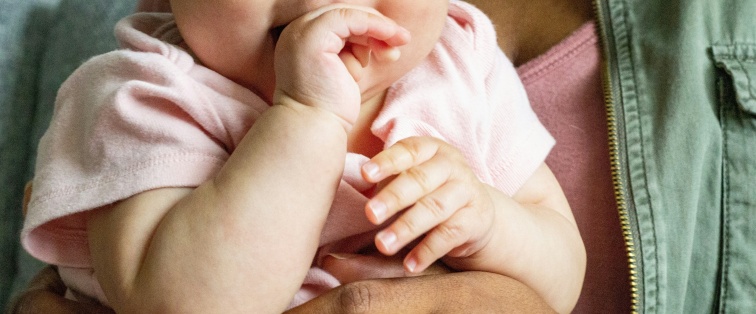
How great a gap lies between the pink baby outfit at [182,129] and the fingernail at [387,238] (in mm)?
140

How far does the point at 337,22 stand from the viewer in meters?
0.66

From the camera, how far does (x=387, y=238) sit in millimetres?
623

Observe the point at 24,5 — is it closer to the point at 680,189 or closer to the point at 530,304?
the point at 530,304

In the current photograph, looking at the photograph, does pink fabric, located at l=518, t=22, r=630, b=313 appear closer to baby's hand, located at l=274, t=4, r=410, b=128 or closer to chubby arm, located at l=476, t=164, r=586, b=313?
chubby arm, located at l=476, t=164, r=586, b=313

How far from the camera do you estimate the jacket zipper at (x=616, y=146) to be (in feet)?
3.31

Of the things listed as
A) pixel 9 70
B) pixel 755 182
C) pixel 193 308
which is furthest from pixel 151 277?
pixel 755 182

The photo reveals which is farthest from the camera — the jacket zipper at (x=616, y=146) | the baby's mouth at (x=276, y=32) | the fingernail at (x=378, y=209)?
the jacket zipper at (x=616, y=146)

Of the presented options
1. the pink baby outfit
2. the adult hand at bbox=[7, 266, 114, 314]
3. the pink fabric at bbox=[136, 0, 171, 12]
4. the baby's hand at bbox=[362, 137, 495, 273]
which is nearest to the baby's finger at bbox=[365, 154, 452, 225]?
the baby's hand at bbox=[362, 137, 495, 273]

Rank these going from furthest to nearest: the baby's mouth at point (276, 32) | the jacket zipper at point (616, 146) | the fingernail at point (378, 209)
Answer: the jacket zipper at point (616, 146) → the baby's mouth at point (276, 32) → the fingernail at point (378, 209)

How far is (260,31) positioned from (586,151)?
2.10 feet

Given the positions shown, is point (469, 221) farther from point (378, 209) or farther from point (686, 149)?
point (686, 149)

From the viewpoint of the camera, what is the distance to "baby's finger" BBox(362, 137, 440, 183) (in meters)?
0.63

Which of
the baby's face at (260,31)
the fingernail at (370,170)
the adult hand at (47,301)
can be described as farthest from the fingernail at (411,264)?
the adult hand at (47,301)

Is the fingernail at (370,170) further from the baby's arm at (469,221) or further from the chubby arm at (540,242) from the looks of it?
the chubby arm at (540,242)
